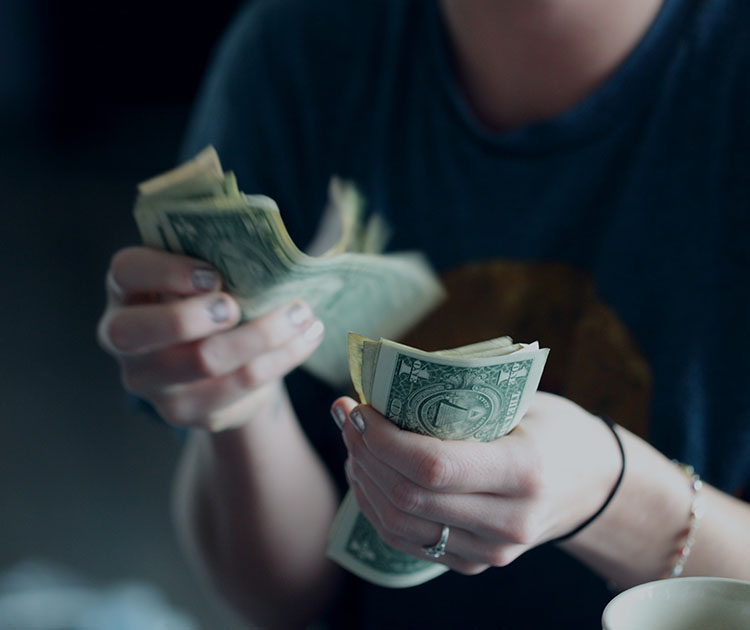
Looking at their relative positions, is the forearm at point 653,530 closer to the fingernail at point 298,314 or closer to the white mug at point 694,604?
the white mug at point 694,604

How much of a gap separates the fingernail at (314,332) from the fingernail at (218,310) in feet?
0.18

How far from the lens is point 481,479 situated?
1.26ft

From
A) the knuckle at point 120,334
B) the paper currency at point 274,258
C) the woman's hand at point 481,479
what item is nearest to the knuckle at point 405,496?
the woman's hand at point 481,479

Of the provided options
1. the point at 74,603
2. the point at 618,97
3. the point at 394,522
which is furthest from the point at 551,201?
the point at 74,603

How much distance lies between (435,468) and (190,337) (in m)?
0.20

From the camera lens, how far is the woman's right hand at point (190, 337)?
0.49 metres

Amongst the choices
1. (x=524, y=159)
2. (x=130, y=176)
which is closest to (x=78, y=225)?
(x=130, y=176)

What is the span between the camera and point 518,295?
26.2 inches

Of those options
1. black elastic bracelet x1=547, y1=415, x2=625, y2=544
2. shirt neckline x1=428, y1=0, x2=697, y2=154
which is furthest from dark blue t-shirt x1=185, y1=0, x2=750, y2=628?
black elastic bracelet x1=547, y1=415, x2=625, y2=544

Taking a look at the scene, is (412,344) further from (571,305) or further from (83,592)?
(83,592)

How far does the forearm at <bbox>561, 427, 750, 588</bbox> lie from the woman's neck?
37 cm

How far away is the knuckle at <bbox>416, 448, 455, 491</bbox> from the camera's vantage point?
1.22 feet

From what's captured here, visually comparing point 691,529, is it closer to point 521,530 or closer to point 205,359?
point 521,530

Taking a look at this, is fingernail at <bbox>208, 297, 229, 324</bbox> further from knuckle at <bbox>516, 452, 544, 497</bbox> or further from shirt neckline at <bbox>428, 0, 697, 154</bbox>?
shirt neckline at <bbox>428, 0, 697, 154</bbox>
